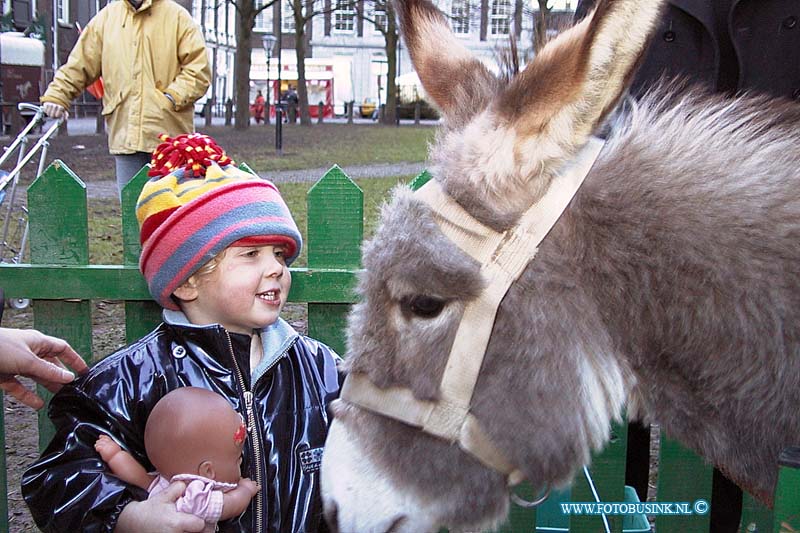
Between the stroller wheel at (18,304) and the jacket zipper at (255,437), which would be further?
the stroller wheel at (18,304)

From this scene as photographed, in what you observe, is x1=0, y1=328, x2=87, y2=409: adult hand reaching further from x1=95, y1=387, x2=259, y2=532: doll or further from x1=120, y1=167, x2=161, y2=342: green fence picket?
x1=120, y1=167, x2=161, y2=342: green fence picket

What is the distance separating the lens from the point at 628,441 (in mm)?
3488

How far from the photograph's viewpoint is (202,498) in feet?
7.59

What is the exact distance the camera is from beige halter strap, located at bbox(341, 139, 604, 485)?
185cm

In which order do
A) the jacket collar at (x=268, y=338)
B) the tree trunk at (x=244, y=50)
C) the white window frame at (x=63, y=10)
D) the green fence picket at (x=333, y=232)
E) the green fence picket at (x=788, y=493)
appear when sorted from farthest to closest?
the white window frame at (x=63, y=10) < the tree trunk at (x=244, y=50) < the green fence picket at (x=333, y=232) < the jacket collar at (x=268, y=338) < the green fence picket at (x=788, y=493)

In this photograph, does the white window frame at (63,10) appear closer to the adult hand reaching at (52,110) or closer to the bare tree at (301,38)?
the bare tree at (301,38)

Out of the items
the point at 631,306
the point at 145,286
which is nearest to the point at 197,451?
the point at 145,286

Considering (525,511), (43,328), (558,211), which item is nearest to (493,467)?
(558,211)

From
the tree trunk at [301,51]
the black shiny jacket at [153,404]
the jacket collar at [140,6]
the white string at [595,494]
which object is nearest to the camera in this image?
the black shiny jacket at [153,404]

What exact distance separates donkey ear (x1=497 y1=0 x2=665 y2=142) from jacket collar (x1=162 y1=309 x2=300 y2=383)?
1174 millimetres

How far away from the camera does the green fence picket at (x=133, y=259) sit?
336cm

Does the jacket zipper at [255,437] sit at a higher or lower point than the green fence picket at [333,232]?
lower

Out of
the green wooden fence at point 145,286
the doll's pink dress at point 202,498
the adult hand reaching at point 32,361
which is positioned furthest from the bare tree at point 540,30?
the adult hand reaching at point 32,361

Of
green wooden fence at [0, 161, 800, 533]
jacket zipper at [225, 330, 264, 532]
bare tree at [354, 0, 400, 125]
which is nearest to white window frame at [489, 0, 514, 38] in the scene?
green wooden fence at [0, 161, 800, 533]
